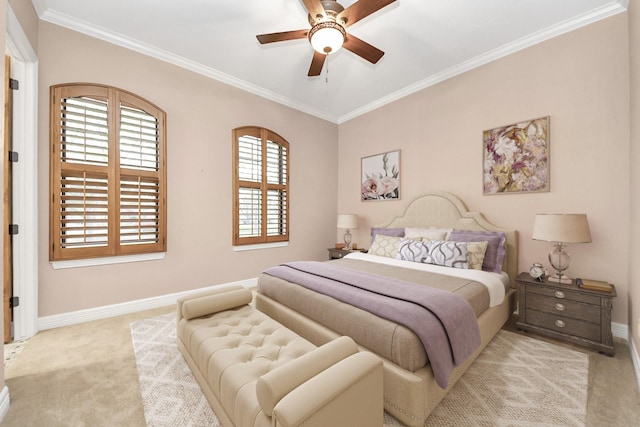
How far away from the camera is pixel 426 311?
65.7 inches

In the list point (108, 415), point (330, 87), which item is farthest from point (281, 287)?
point (330, 87)

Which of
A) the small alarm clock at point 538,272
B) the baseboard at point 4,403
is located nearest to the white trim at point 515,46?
the small alarm clock at point 538,272

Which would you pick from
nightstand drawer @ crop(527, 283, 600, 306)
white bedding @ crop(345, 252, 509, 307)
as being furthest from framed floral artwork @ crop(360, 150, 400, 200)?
nightstand drawer @ crop(527, 283, 600, 306)

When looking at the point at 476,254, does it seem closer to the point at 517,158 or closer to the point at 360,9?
the point at 517,158

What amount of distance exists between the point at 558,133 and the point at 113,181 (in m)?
4.93

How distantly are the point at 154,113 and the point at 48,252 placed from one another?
1.87 meters

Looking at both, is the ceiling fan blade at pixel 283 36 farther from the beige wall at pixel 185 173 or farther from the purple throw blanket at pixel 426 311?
the purple throw blanket at pixel 426 311

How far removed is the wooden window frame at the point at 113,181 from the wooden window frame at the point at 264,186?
0.96 metres

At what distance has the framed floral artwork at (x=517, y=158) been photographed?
2926 mm

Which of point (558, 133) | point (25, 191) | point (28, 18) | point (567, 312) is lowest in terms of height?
point (567, 312)

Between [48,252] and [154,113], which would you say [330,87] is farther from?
[48,252]

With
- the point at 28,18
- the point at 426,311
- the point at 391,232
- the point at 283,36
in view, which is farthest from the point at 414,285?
the point at 28,18

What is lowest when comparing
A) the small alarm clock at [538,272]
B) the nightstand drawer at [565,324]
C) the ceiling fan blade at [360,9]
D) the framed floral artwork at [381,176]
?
the nightstand drawer at [565,324]

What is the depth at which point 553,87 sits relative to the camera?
9.38ft
